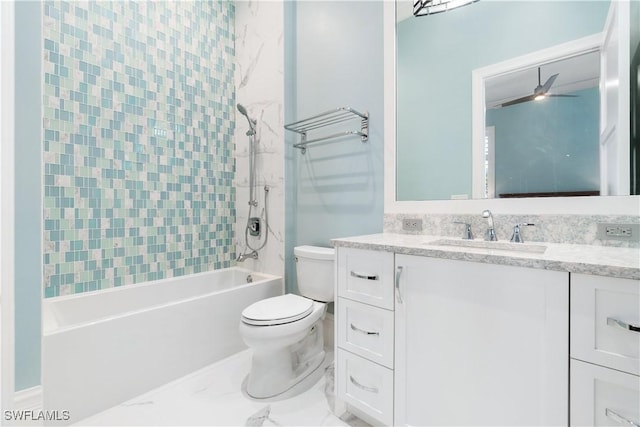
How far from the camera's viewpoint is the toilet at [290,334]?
1492mm

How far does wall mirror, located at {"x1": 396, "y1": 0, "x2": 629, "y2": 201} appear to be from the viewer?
1.26 m

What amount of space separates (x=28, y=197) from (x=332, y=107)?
1.75 m

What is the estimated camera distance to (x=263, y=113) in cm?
242

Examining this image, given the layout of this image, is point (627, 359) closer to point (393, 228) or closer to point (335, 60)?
point (393, 228)

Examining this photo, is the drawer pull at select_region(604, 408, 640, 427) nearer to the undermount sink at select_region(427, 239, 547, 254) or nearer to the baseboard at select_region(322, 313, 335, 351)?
the undermount sink at select_region(427, 239, 547, 254)

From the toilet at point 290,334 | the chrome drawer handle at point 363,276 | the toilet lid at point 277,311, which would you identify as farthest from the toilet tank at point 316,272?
the chrome drawer handle at point 363,276

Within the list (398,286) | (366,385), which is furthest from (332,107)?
(366,385)

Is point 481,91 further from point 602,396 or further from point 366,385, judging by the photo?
point 366,385

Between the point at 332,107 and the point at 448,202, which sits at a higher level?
the point at 332,107

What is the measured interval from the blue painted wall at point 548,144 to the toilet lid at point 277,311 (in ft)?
3.87

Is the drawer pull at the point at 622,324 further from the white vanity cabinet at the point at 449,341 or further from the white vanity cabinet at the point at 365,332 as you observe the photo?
the white vanity cabinet at the point at 365,332

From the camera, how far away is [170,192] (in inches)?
87.4

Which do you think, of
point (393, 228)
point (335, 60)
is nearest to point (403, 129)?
point (393, 228)

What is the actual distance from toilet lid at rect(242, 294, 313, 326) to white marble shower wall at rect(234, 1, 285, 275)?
599 millimetres
